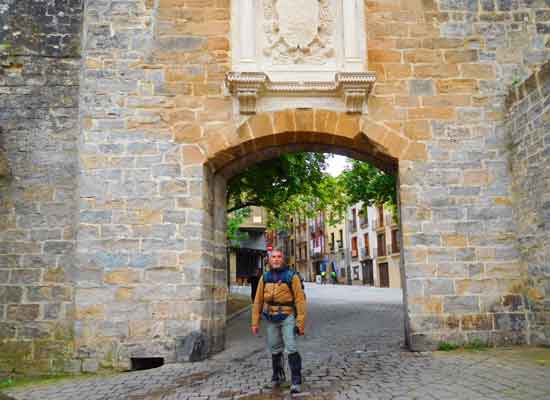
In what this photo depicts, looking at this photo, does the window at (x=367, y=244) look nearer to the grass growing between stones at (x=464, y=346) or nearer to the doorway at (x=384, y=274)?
the doorway at (x=384, y=274)

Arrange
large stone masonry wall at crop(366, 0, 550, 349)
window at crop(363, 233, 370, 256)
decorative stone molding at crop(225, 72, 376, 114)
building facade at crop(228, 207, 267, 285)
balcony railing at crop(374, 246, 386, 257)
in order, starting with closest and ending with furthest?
large stone masonry wall at crop(366, 0, 550, 349) < decorative stone molding at crop(225, 72, 376, 114) < building facade at crop(228, 207, 267, 285) < balcony railing at crop(374, 246, 386, 257) < window at crop(363, 233, 370, 256)

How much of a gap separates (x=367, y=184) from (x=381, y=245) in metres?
21.0

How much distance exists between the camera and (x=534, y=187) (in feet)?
18.6

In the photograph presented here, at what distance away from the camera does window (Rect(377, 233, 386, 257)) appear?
32.6m

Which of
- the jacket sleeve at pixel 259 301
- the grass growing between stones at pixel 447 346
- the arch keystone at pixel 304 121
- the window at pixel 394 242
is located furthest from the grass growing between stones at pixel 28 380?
the window at pixel 394 242

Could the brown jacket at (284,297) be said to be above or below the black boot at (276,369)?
above

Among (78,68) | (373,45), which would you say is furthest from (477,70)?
(78,68)

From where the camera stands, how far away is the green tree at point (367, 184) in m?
12.2

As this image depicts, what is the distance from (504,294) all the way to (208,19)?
16.5 ft

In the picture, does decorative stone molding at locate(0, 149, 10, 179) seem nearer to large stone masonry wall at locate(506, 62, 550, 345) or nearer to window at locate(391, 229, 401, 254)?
large stone masonry wall at locate(506, 62, 550, 345)

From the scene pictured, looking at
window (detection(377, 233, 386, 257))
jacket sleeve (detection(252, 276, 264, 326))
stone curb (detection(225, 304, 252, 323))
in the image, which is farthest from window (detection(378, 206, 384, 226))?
jacket sleeve (detection(252, 276, 264, 326))

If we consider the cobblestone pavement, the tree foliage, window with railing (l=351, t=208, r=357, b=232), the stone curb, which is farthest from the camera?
window with railing (l=351, t=208, r=357, b=232)

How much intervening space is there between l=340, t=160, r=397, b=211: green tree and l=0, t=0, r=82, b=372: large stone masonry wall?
788 centimetres

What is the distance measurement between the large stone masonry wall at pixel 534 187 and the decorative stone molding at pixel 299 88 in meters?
1.82
